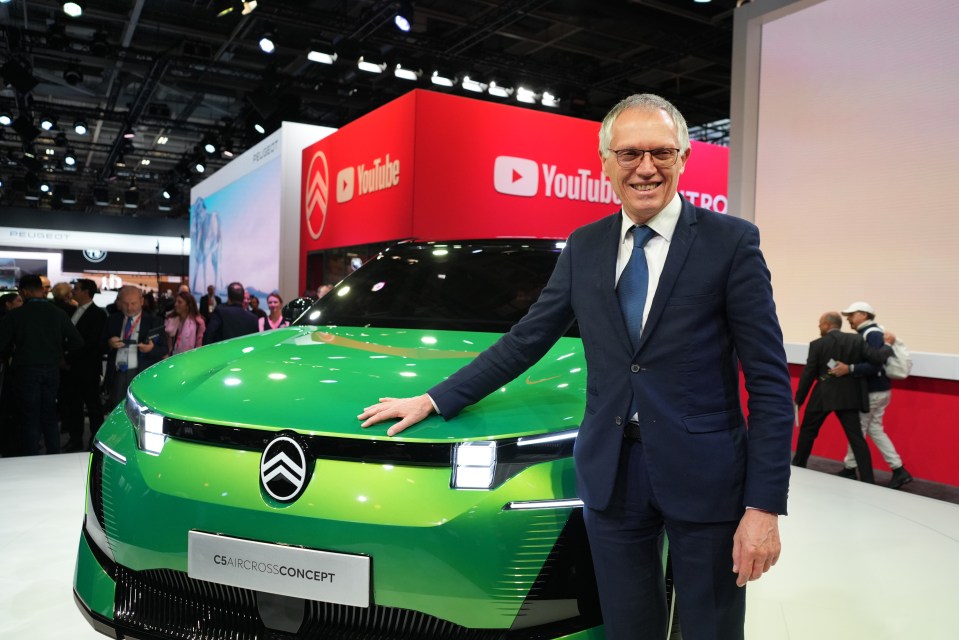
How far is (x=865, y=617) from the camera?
9.11ft

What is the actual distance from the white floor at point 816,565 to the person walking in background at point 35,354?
41.2 inches

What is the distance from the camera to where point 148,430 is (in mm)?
1836

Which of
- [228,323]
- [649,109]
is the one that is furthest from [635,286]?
[228,323]

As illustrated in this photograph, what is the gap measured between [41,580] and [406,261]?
191 cm

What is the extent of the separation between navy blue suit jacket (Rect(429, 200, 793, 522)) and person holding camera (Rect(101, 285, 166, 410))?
5.61 m

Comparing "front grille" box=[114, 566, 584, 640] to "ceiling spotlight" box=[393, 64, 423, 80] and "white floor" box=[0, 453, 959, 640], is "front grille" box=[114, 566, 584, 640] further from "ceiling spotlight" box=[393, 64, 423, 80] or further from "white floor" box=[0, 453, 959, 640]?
"ceiling spotlight" box=[393, 64, 423, 80]

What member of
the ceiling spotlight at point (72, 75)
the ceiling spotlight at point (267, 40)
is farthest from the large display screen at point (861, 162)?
the ceiling spotlight at point (72, 75)

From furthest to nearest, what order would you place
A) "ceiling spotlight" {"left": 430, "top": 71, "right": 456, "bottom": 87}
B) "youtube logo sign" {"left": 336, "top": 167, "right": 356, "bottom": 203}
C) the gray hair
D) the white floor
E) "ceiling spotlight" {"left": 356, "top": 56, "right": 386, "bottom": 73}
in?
"ceiling spotlight" {"left": 430, "top": 71, "right": 456, "bottom": 87} → "ceiling spotlight" {"left": 356, "top": 56, "right": 386, "bottom": 73} → "youtube logo sign" {"left": 336, "top": 167, "right": 356, "bottom": 203} → the white floor → the gray hair

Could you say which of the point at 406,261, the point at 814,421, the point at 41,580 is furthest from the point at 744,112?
the point at 41,580

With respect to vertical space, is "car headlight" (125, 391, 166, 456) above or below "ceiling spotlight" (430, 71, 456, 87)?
below

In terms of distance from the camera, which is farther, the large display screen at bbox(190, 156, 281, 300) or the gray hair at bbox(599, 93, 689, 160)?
the large display screen at bbox(190, 156, 281, 300)

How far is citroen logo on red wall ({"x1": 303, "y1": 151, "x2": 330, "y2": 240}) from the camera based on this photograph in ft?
38.2

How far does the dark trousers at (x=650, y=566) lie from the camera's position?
1392mm

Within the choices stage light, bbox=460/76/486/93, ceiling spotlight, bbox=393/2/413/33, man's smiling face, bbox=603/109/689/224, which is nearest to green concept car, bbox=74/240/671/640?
man's smiling face, bbox=603/109/689/224
